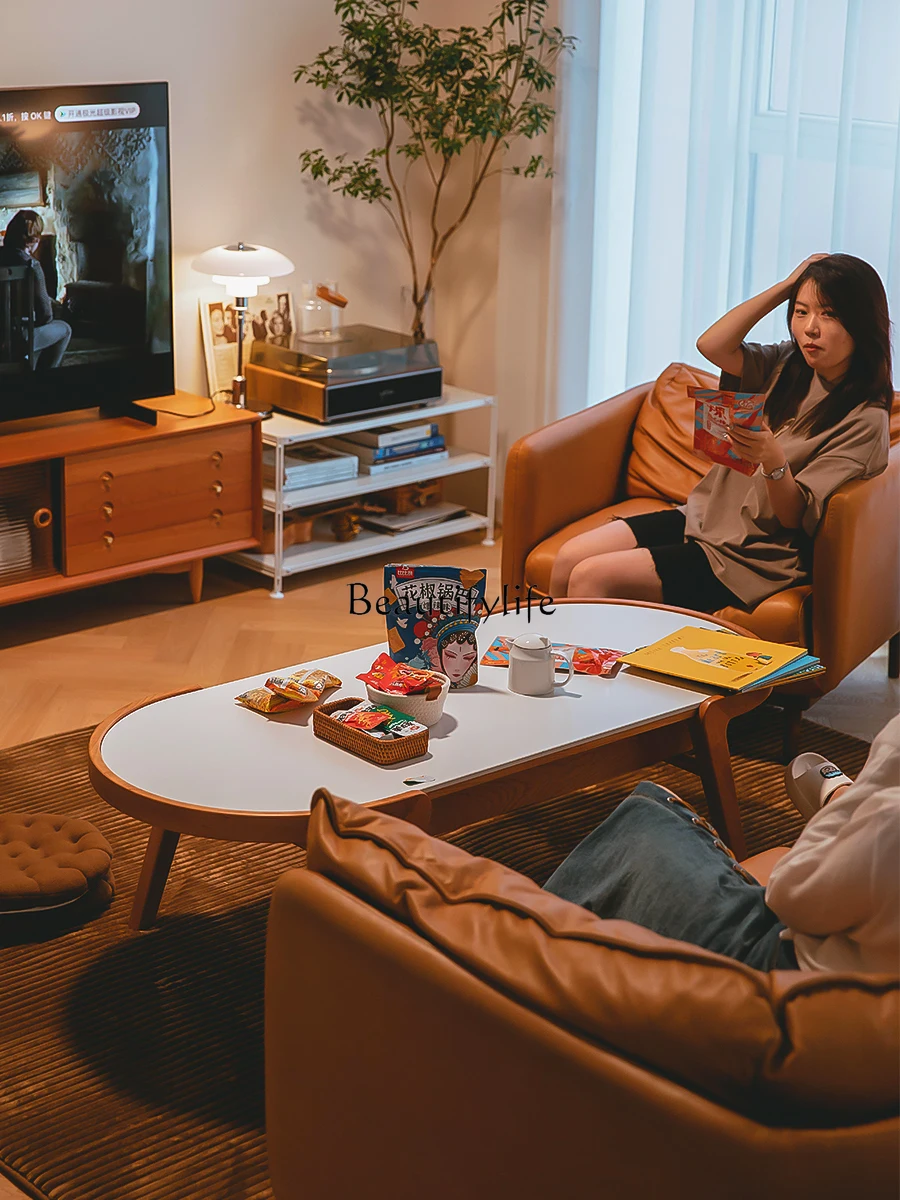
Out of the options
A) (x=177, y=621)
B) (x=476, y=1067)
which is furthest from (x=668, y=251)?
(x=476, y=1067)

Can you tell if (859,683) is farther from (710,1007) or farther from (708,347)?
(710,1007)

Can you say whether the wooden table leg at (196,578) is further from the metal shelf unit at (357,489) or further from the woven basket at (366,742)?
the woven basket at (366,742)

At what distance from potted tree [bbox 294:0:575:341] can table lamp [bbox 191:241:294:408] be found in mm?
416

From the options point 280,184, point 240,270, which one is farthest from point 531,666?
point 280,184

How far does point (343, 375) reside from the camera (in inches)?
178

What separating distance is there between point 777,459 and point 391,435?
1792mm

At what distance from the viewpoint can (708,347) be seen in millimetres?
3604

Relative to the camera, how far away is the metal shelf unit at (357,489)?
4.48 metres

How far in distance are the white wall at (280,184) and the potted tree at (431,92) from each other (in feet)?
0.24

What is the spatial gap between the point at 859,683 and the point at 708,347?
106 cm

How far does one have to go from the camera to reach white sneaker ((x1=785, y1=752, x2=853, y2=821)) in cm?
212

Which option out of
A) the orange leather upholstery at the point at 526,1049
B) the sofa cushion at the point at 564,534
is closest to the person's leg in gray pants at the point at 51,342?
the sofa cushion at the point at 564,534

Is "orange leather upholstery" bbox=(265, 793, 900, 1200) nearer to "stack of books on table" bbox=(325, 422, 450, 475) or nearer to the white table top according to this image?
the white table top

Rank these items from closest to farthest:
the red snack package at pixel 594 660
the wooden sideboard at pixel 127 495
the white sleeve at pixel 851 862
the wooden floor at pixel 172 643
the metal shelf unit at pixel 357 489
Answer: the white sleeve at pixel 851 862, the red snack package at pixel 594 660, the wooden floor at pixel 172 643, the wooden sideboard at pixel 127 495, the metal shelf unit at pixel 357 489
